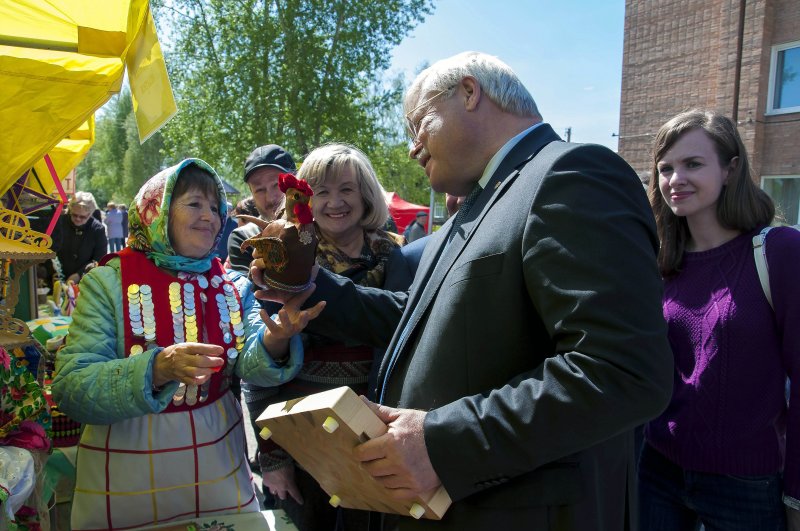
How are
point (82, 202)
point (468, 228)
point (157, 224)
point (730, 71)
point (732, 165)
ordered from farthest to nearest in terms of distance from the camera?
point (730, 71) → point (82, 202) → point (732, 165) → point (157, 224) → point (468, 228)

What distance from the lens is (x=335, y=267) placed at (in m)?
2.15

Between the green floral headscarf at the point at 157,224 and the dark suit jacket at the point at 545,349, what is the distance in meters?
1.02

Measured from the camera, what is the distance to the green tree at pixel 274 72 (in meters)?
14.3

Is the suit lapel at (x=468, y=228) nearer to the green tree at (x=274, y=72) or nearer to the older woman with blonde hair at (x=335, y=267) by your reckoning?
the older woman with blonde hair at (x=335, y=267)

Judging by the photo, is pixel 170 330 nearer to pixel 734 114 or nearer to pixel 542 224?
pixel 542 224


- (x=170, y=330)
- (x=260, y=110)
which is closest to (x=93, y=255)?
(x=170, y=330)

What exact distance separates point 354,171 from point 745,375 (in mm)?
1561

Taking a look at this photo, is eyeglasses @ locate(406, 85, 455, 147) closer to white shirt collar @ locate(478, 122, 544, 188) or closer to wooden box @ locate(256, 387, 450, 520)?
white shirt collar @ locate(478, 122, 544, 188)

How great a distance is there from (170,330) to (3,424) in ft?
1.68

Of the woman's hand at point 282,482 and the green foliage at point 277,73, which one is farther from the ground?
the green foliage at point 277,73

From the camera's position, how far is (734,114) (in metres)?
10.5

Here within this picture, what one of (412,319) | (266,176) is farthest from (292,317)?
(266,176)

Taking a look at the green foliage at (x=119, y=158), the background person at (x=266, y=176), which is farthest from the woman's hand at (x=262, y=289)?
the green foliage at (x=119, y=158)

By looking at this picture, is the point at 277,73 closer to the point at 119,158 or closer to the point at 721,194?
the point at 721,194
